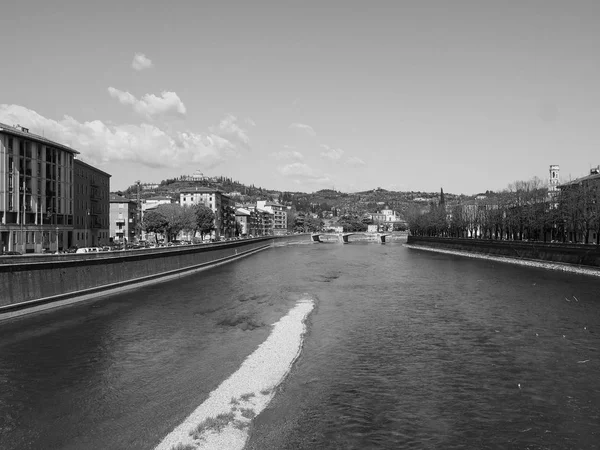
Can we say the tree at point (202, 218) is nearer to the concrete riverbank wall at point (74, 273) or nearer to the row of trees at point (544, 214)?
the concrete riverbank wall at point (74, 273)

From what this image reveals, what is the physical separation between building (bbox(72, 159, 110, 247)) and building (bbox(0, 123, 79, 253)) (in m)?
9.09

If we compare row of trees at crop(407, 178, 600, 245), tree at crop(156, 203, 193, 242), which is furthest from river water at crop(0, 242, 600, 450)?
tree at crop(156, 203, 193, 242)

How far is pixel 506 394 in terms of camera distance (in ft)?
65.9

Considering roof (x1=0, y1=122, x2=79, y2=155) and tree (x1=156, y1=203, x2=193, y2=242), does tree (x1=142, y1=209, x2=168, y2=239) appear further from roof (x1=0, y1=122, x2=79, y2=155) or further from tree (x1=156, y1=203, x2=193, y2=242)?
roof (x1=0, y1=122, x2=79, y2=155)

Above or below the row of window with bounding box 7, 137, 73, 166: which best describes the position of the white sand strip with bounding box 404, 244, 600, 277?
below

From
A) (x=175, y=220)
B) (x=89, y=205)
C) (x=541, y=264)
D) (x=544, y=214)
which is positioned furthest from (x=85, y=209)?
(x=544, y=214)

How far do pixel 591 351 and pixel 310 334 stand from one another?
1550 cm

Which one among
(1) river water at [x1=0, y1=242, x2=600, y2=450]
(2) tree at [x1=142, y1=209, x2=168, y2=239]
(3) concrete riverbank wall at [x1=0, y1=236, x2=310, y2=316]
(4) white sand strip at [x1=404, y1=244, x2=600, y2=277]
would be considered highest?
(2) tree at [x1=142, y1=209, x2=168, y2=239]

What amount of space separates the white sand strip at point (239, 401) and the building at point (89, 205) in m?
65.6

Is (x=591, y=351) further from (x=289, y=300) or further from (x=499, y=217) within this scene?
(x=499, y=217)

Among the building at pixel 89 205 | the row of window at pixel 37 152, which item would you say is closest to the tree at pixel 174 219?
the building at pixel 89 205

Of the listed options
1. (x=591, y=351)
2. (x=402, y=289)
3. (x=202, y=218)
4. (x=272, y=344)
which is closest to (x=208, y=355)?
(x=272, y=344)

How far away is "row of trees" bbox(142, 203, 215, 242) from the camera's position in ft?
392

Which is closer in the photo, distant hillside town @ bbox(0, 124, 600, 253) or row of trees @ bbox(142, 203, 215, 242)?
distant hillside town @ bbox(0, 124, 600, 253)
